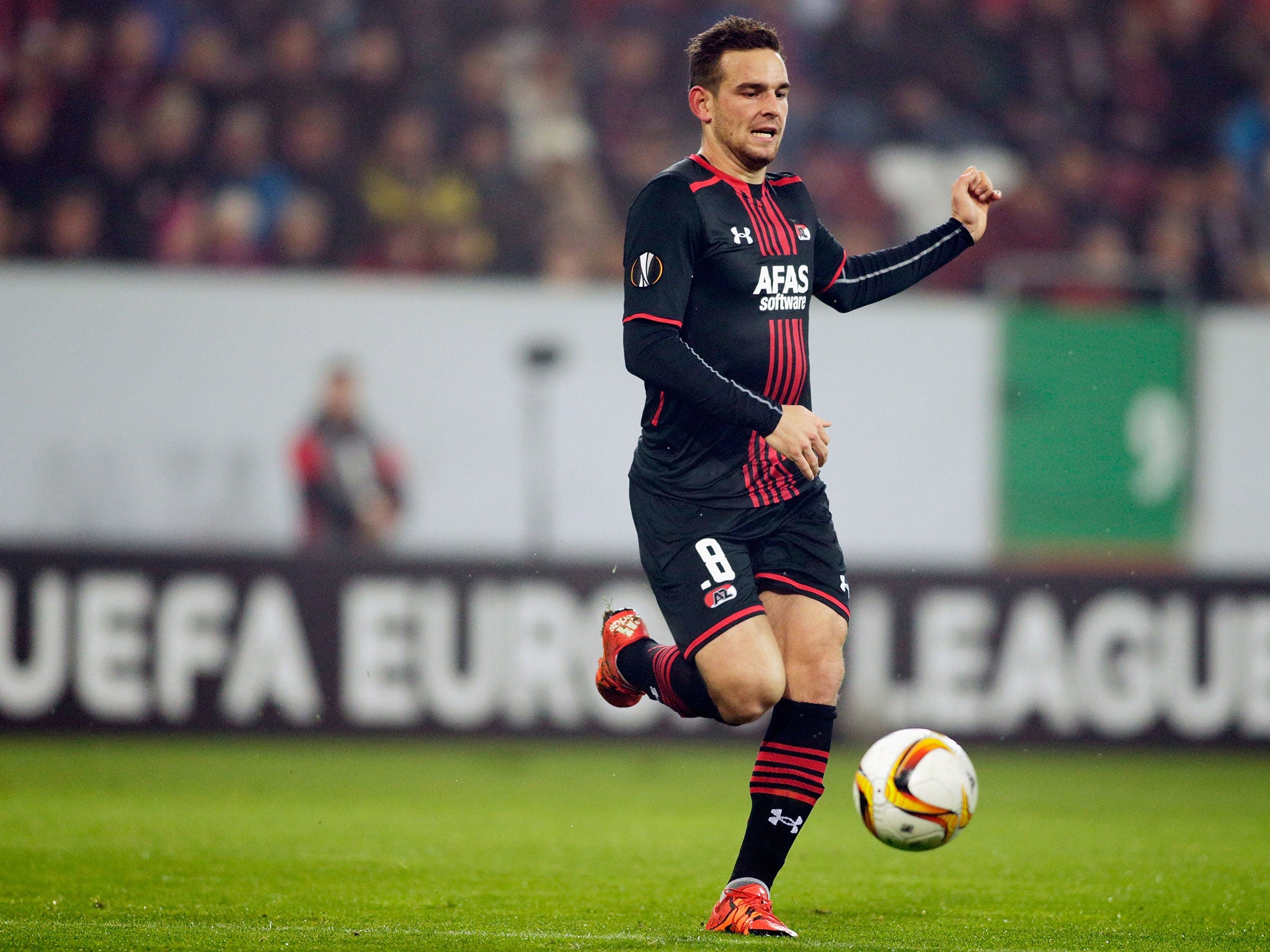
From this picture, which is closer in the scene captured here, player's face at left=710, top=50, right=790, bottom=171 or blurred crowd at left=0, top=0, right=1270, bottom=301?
player's face at left=710, top=50, right=790, bottom=171

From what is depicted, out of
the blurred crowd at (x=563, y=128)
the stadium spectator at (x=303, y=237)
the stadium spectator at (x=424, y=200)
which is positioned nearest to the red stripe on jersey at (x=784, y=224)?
the blurred crowd at (x=563, y=128)

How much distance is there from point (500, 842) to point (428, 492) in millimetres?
4399

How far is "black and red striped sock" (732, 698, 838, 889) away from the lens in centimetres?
441

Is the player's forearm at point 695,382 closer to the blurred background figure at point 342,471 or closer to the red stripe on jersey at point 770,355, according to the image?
the red stripe on jersey at point 770,355

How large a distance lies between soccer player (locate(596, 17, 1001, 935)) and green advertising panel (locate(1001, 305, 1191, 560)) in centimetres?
615

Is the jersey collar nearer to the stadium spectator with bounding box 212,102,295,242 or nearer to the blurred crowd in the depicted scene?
the blurred crowd

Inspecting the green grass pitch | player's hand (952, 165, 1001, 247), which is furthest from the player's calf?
player's hand (952, 165, 1001, 247)

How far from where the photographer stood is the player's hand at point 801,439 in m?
4.30

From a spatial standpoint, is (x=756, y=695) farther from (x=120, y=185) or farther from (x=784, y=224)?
(x=120, y=185)

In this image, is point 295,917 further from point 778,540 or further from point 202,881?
point 778,540

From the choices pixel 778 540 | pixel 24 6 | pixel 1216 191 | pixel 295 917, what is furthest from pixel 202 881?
pixel 1216 191

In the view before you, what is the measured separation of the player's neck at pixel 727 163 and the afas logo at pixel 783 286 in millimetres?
265

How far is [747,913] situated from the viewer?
14.1ft

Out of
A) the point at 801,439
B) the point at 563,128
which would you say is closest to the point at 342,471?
the point at 563,128
